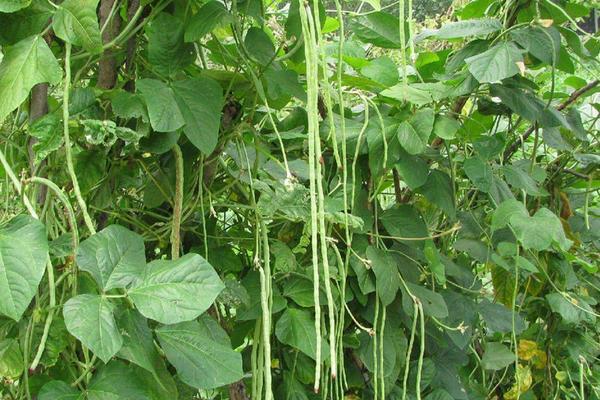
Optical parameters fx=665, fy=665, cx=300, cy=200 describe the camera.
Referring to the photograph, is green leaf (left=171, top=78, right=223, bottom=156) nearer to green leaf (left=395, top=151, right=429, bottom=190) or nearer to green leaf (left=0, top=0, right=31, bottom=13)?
green leaf (left=0, top=0, right=31, bottom=13)

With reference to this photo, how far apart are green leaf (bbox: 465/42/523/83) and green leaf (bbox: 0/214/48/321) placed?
51cm

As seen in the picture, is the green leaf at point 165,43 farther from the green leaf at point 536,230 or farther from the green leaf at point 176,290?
the green leaf at point 536,230

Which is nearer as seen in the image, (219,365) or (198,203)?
(219,365)

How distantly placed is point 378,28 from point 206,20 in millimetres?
325

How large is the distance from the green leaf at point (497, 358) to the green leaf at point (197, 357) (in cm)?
64

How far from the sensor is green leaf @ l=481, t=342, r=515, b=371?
1086 millimetres

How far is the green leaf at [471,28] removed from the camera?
0.85 m

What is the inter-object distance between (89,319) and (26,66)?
242mm

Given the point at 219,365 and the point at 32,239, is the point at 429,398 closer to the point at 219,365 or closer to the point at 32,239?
the point at 219,365

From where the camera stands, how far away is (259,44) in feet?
2.52

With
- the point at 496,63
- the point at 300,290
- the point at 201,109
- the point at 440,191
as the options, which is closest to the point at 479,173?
the point at 440,191

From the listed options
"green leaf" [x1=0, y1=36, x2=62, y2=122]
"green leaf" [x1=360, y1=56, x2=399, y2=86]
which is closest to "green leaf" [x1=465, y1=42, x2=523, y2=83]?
Result: "green leaf" [x1=360, y1=56, x2=399, y2=86]

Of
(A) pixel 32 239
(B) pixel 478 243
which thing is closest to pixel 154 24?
(A) pixel 32 239

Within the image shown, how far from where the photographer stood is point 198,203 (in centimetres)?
81
